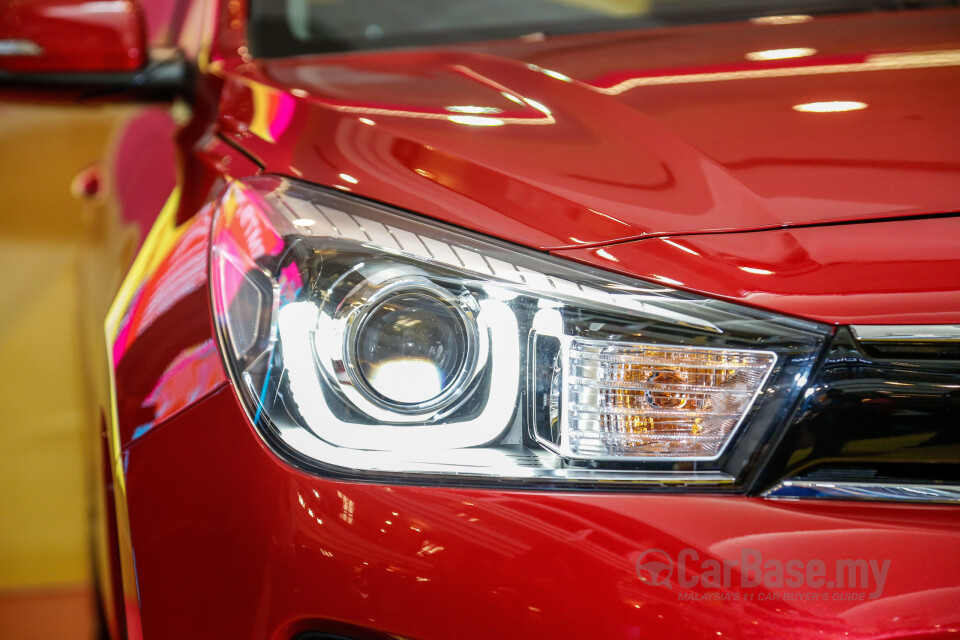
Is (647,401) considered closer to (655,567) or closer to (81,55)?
(655,567)

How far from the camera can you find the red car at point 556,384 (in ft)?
2.18

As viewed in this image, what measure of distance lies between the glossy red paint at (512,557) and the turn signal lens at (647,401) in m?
0.05

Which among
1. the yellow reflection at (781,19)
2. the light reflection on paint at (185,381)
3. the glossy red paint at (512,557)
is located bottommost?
the glossy red paint at (512,557)

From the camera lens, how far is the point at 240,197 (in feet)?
2.77

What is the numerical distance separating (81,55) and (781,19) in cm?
105

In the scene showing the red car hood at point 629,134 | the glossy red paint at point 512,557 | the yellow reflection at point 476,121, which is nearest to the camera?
the glossy red paint at point 512,557

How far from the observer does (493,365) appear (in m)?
0.74

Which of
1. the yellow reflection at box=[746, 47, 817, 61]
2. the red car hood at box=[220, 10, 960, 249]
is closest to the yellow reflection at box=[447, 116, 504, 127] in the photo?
the red car hood at box=[220, 10, 960, 249]

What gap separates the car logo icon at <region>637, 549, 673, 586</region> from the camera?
0.65 meters

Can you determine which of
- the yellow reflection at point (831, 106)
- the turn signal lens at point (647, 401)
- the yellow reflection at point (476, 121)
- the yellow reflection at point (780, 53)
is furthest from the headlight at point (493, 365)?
the yellow reflection at point (780, 53)

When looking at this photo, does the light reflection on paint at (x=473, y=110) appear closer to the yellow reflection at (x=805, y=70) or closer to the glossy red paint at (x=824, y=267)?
the yellow reflection at (x=805, y=70)

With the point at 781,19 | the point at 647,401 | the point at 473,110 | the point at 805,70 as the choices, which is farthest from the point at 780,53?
the point at 647,401

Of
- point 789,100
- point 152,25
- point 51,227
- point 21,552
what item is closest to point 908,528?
point 789,100

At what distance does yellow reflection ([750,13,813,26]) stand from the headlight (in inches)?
30.3
